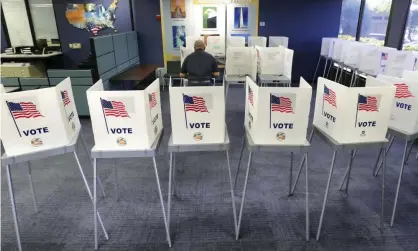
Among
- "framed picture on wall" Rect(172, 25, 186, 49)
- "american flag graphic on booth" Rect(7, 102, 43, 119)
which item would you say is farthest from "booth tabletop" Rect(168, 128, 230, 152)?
"framed picture on wall" Rect(172, 25, 186, 49)

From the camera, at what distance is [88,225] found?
2.22 meters

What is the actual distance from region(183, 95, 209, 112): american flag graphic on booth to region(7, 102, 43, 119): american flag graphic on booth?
0.88m

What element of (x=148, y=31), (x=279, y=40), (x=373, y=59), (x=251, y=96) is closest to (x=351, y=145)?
(x=251, y=96)

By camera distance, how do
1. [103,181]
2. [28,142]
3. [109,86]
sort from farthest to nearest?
[109,86] < [103,181] < [28,142]

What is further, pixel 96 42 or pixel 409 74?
pixel 96 42

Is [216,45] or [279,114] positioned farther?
[216,45]

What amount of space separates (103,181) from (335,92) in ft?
7.44

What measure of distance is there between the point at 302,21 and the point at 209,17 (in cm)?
222

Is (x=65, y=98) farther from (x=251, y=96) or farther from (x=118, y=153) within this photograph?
(x=251, y=96)

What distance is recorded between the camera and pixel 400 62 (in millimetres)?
3785

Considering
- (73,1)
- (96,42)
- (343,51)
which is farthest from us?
(73,1)

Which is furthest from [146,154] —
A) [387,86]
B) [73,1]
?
[73,1]

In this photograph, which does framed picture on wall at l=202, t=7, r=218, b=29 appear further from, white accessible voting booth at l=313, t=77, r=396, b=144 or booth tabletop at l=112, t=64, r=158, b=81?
white accessible voting booth at l=313, t=77, r=396, b=144

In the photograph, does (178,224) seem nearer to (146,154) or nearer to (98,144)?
(146,154)
